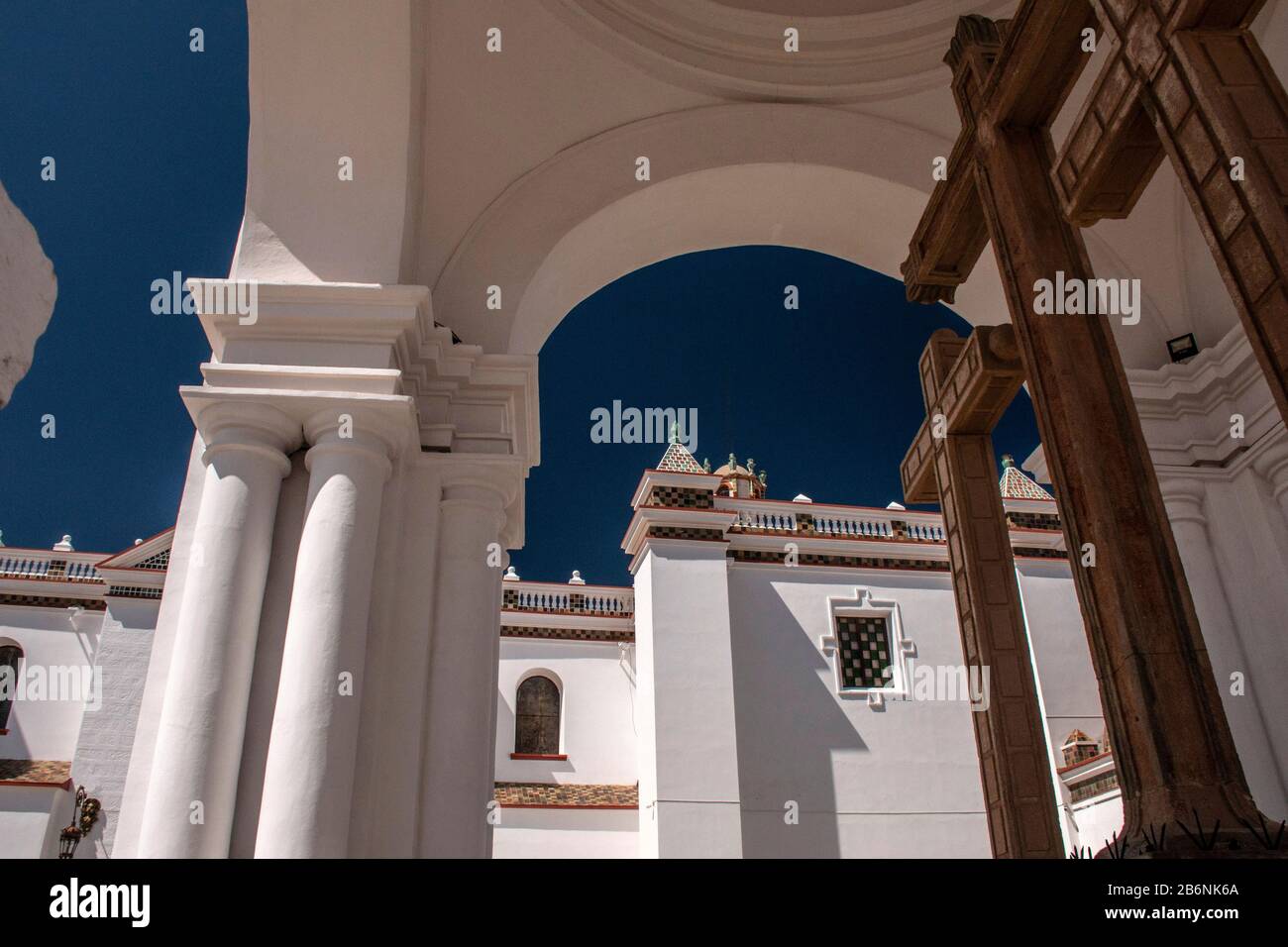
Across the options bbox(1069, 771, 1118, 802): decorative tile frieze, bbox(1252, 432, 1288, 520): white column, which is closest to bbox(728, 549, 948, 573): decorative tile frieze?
bbox(1069, 771, 1118, 802): decorative tile frieze

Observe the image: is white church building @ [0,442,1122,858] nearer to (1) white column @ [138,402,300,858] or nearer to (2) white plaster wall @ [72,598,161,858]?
(2) white plaster wall @ [72,598,161,858]

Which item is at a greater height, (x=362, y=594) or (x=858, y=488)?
(x=858, y=488)

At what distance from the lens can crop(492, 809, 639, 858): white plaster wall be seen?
1281 centimetres

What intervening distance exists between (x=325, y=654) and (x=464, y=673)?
669 millimetres

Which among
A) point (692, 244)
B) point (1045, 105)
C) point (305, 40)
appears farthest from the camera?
point (692, 244)

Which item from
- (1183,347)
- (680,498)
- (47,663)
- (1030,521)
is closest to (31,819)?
(47,663)

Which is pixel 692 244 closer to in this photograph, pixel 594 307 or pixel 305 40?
pixel 305 40

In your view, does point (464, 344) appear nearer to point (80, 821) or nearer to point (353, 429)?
point (353, 429)

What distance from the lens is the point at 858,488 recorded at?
15.2 meters

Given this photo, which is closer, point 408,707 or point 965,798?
point 408,707

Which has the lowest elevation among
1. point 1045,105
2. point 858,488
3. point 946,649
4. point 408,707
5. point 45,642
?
point 408,707
